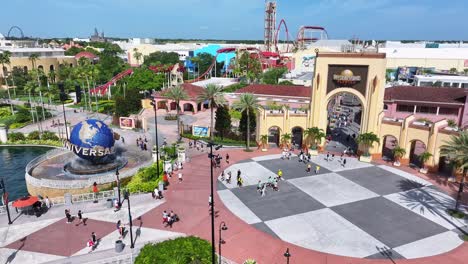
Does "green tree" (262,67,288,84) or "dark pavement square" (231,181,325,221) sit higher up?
"green tree" (262,67,288,84)

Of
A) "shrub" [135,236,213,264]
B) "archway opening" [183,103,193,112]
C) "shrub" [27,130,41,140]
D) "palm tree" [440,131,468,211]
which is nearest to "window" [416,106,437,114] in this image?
"palm tree" [440,131,468,211]

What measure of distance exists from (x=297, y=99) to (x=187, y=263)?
53.0 m

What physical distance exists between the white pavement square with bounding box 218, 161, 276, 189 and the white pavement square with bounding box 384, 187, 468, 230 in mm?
13354

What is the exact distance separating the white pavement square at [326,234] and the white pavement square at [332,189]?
302 centimetres

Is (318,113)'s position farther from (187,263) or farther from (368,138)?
(187,263)

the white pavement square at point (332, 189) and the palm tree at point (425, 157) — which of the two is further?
the palm tree at point (425, 157)

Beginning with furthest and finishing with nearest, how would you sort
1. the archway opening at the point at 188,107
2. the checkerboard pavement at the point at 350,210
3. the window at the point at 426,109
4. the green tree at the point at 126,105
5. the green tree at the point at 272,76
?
the green tree at the point at 272,76
the archway opening at the point at 188,107
the green tree at the point at 126,105
the window at the point at 426,109
the checkerboard pavement at the point at 350,210

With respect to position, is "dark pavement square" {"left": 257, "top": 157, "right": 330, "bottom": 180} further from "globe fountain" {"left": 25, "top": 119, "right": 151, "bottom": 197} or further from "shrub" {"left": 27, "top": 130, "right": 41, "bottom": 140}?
"shrub" {"left": 27, "top": 130, "right": 41, "bottom": 140}

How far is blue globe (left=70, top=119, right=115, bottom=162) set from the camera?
37.3 m

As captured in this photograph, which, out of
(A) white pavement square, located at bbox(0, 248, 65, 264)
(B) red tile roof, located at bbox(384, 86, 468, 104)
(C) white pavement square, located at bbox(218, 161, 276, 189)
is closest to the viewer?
(A) white pavement square, located at bbox(0, 248, 65, 264)

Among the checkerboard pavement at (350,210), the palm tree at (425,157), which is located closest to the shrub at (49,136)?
the checkerboard pavement at (350,210)

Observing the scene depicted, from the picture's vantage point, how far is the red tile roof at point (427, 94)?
5893 centimetres

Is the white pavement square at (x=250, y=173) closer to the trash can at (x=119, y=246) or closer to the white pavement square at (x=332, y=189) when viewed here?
the white pavement square at (x=332, y=189)

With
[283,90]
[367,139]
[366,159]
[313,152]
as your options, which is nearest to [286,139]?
[313,152]
